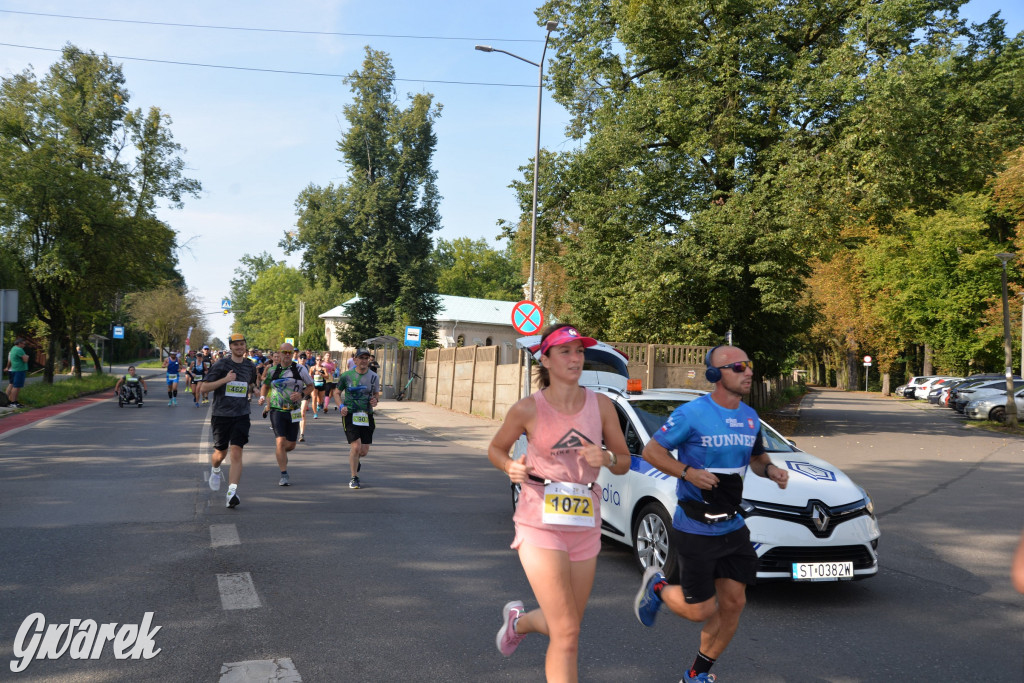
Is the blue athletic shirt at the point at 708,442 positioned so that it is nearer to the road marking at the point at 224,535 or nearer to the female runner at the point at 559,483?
the female runner at the point at 559,483

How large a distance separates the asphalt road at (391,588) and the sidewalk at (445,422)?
7470 millimetres

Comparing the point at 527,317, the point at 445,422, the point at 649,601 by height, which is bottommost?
the point at 445,422

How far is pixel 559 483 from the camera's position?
3.78 meters

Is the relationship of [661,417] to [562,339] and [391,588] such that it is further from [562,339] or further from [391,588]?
[562,339]

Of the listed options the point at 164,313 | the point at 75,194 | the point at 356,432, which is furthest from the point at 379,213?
the point at 356,432

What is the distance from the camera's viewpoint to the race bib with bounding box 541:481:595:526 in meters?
3.71

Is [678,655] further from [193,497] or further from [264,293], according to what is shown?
[264,293]

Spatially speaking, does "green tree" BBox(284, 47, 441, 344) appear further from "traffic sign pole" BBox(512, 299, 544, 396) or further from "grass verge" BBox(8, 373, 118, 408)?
"traffic sign pole" BBox(512, 299, 544, 396)

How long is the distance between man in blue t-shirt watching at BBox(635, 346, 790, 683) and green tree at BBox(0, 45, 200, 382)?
3112 centimetres

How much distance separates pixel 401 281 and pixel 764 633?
170 ft

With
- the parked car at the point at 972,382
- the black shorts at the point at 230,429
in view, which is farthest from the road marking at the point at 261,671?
the parked car at the point at 972,382

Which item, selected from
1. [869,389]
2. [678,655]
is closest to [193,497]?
[678,655]

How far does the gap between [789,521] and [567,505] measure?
9.52 ft

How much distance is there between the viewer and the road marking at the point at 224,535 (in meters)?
7.46
